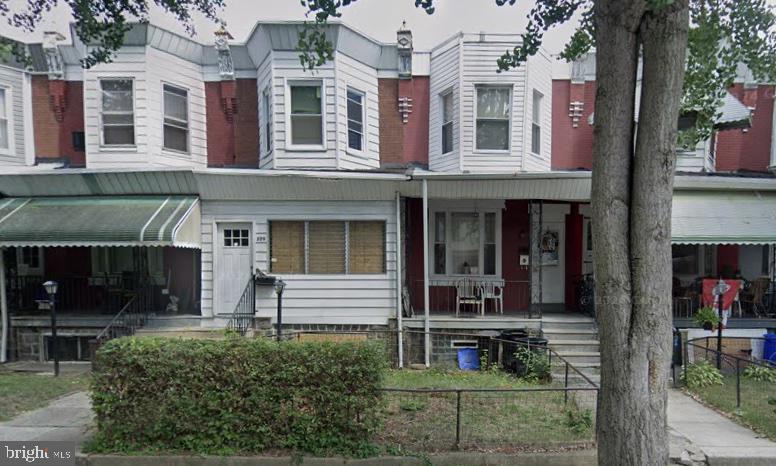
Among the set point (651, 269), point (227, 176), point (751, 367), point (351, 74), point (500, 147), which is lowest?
point (751, 367)

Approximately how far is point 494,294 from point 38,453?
8737 mm

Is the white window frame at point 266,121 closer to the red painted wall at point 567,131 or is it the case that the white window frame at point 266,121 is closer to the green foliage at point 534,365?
the green foliage at point 534,365

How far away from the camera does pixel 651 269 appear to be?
3.08 meters

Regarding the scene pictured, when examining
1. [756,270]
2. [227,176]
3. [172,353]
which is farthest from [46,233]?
[756,270]

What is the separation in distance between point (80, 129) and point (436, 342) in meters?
11.4

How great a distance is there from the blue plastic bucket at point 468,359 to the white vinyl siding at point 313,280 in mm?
1887

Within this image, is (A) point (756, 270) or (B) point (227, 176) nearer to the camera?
(B) point (227, 176)

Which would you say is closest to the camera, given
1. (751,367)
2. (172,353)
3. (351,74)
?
(172,353)

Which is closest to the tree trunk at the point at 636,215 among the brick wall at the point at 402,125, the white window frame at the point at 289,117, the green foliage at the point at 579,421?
the green foliage at the point at 579,421

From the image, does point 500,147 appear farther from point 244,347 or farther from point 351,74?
point 244,347

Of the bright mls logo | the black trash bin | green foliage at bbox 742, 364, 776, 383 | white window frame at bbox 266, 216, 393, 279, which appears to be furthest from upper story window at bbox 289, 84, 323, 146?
green foliage at bbox 742, 364, 776, 383

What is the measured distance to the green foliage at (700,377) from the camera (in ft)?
23.6

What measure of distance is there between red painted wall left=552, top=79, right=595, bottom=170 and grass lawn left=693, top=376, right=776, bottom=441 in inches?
242

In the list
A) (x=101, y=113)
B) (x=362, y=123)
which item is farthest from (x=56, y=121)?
(x=362, y=123)
